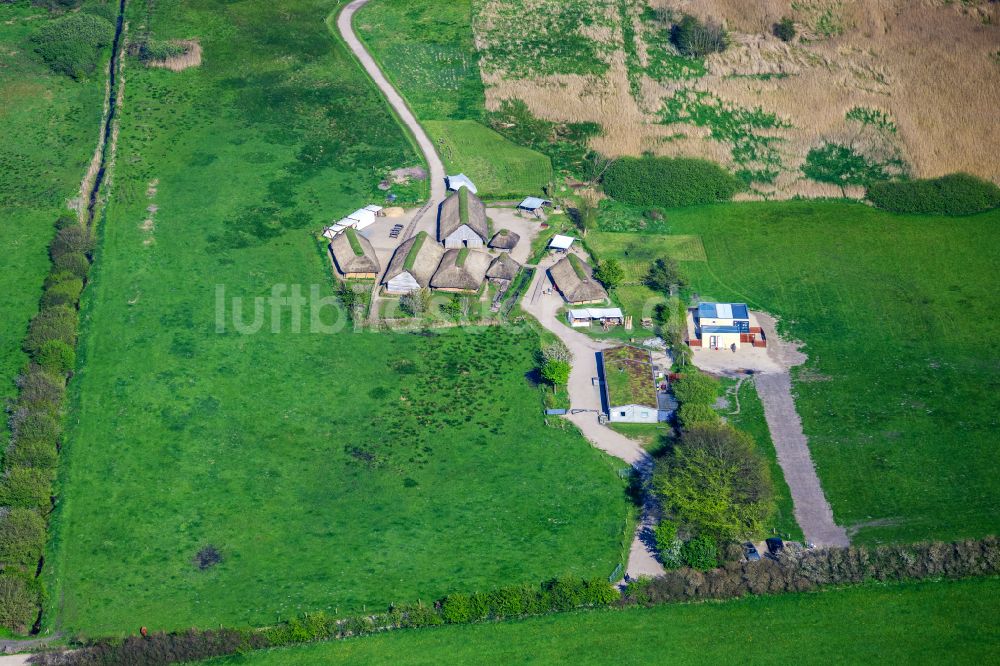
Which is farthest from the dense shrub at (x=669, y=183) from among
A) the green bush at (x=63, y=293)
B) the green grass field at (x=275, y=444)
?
the green bush at (x=63, y=293)

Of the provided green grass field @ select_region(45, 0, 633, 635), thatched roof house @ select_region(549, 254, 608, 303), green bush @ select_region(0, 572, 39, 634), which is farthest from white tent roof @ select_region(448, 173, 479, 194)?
green bush @ select_region(0, 572, 39, 634)

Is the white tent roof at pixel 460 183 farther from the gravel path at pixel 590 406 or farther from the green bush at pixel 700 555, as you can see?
A: the green bush at pixel 700 555

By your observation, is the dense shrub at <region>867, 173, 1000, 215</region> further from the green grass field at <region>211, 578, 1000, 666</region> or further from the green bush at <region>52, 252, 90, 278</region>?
the green bush at <region>52, 252, 90, 278</region>

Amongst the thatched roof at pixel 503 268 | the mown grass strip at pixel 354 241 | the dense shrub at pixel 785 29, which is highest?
the dense shrub at pixel 785 29

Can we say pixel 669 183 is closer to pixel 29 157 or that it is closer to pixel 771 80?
pixel 771 80

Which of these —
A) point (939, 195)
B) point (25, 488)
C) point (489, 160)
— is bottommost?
point (25, 488)

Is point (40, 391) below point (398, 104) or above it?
below

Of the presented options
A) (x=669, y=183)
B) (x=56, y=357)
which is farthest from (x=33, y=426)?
(x=669, y=183)
